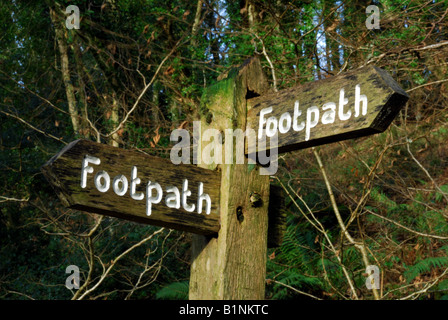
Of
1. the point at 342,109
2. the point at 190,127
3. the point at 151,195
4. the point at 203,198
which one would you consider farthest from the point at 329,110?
the point at 190,127

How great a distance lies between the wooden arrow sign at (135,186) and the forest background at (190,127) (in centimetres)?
341

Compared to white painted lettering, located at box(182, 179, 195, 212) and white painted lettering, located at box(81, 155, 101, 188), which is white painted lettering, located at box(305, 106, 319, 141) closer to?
white painted lettering, located at box(182, 179, 195, 212)

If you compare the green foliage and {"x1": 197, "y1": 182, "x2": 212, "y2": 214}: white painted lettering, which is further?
the green foliage

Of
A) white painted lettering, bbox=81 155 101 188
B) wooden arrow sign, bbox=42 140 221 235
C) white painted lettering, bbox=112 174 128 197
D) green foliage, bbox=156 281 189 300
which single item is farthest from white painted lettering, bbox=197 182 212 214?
green foliage, bbox=156 281 189 300

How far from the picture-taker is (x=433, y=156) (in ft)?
27.3

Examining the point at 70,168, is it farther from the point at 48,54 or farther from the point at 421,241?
the point at 48,54

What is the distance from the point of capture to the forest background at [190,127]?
600cm

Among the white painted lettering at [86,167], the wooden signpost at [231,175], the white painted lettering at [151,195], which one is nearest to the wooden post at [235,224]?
the wooden signpost at [231,175]

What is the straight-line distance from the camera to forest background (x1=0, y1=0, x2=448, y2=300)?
19.7 ft

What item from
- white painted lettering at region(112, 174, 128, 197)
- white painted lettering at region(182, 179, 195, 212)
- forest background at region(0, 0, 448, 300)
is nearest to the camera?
white painted lettering at region(112, 174, 128, 197)

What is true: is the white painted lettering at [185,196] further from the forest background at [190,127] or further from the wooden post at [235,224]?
the forest background at [190,127]

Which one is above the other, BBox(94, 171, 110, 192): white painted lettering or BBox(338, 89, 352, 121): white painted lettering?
BBox(338, 89, 352, 121): white painted lettering

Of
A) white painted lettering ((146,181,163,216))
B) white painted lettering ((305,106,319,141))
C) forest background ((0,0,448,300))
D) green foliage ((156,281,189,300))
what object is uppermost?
forest background ((0,0,448,300))
